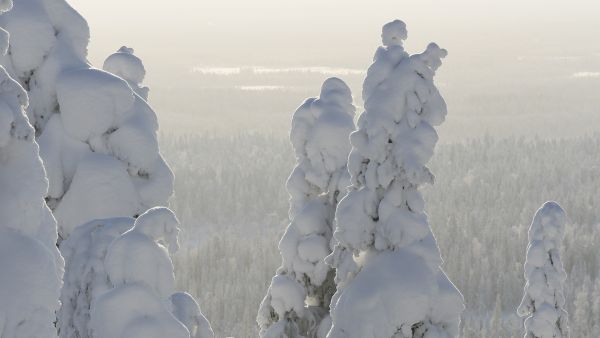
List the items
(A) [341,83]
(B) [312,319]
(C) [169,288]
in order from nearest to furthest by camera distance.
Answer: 1. (C) [169,288]
2. (B) [312,319]
3. (A) [341,83]

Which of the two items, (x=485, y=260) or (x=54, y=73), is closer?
(x=54, y=73)

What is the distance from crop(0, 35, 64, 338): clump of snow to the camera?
10672mm

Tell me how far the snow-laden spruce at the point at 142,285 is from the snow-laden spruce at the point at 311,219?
31.3ft

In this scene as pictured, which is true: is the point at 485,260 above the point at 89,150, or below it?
below

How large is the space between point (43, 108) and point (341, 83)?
7542mm

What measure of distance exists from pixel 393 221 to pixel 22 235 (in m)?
7.14

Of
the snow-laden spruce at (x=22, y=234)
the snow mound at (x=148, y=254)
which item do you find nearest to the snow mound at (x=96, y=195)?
the snow mound at (x=148, y=254)

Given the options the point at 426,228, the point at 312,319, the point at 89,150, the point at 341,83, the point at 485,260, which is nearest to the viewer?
the point at 426,228

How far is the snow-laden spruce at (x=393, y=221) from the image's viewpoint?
16172 millimetres

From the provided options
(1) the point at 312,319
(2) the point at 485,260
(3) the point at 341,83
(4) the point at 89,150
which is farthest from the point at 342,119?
(2) the point at 485,260

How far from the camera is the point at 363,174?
17.1 m

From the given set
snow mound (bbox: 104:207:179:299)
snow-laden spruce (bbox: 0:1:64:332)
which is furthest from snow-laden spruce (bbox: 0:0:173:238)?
snow-laden spruce (bbox: 0:1:64:332)

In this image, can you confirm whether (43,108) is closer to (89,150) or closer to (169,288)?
(89,150)

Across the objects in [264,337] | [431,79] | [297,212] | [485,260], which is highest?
[431,79]
